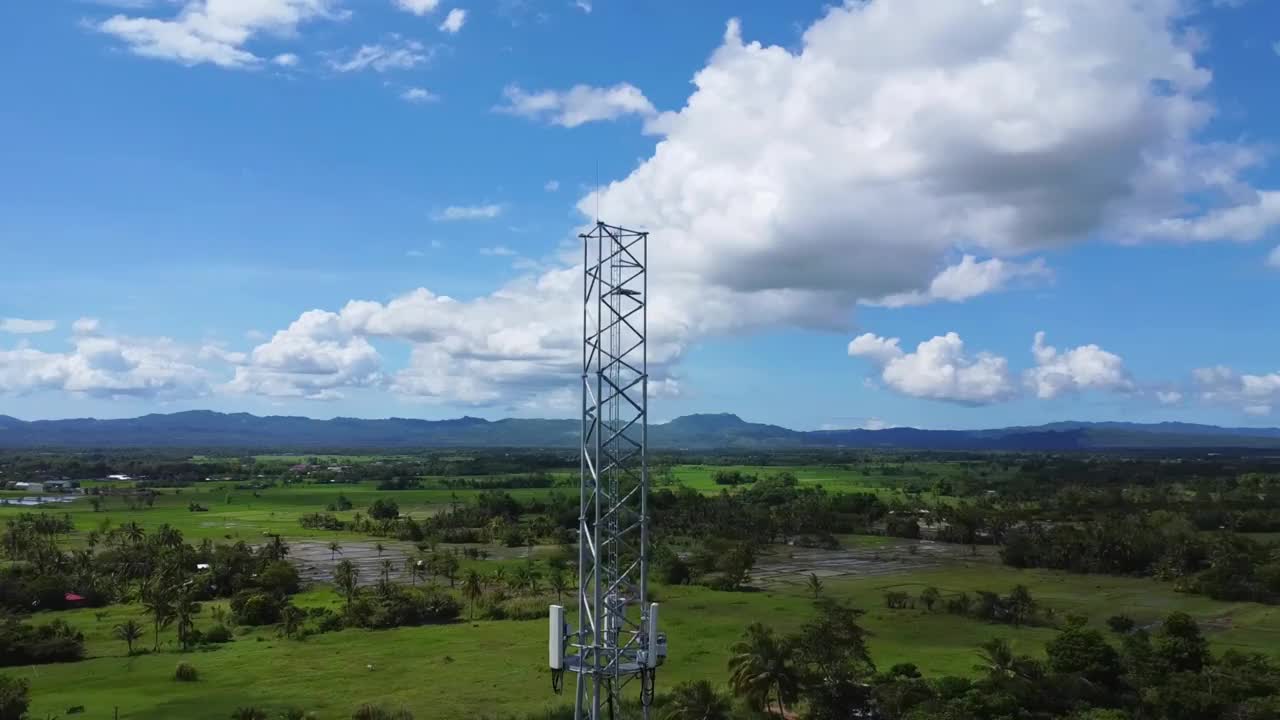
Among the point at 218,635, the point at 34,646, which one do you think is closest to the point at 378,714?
the point at 218,635

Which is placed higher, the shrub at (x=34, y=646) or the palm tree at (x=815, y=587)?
the shrub at (x=34, y=646)

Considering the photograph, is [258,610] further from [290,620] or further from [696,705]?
[696,705]

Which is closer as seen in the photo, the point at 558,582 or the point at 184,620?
the point at 184,620

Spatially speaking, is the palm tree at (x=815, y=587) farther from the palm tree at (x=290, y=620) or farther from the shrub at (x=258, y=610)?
the shrub at (x=258, y=610)

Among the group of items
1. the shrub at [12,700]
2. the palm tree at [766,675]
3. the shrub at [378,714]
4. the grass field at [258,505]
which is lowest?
the grass field at [258,505]

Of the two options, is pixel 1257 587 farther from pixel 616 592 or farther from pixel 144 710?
pixel 144 710

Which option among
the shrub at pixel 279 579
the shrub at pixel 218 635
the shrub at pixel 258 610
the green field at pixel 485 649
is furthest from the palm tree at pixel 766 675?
the shrub at pixel 279 579

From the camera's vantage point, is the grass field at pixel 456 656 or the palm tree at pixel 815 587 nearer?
the grass field at pixel 456 656
